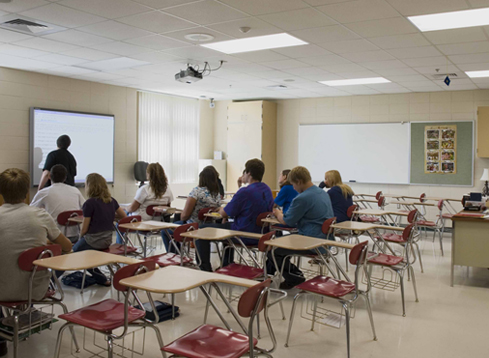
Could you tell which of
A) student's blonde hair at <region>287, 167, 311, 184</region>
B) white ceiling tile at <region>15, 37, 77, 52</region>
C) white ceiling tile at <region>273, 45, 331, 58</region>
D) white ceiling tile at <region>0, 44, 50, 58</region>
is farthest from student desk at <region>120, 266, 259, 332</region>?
white ceiling tile at <region>0, 44, 50, 58</region>

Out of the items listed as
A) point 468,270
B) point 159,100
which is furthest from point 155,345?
point 159,100

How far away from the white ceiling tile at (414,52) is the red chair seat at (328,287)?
3.55 m

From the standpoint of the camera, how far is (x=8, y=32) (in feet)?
17.5

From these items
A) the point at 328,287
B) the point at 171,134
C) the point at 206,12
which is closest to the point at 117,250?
the point at 328,287

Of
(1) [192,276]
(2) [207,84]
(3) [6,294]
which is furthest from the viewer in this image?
(2) [207,84]

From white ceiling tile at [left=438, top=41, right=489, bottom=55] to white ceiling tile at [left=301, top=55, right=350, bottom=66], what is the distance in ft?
4.40

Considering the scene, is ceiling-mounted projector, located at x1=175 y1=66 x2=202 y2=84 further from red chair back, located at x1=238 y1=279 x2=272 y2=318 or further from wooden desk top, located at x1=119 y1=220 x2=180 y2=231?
red chair back, located at x1=238 y1=279 x2=272 y2=318

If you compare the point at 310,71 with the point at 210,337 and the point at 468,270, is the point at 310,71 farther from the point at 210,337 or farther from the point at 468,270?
the point at 210,337

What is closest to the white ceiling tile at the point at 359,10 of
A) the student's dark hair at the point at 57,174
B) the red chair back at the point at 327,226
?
the red chair back at the point at 327,226

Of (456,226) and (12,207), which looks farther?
(456,226)

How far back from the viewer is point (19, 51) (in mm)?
6305

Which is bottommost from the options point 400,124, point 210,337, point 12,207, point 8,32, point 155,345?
point 155,345

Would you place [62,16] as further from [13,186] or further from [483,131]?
[483,131]

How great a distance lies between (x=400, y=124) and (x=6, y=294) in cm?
854
